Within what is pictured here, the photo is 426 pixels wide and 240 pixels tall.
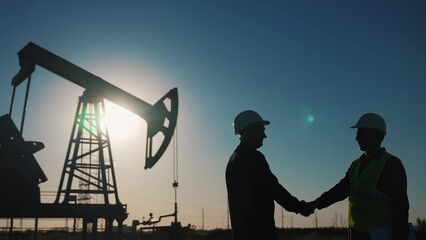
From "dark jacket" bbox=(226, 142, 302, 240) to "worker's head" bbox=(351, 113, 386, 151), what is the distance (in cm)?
89

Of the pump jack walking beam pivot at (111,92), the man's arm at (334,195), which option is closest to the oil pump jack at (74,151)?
the pump jack walking beam pivot at (111,92)

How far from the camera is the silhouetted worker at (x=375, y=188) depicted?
3508 mm

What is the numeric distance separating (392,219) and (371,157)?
25.9 inches

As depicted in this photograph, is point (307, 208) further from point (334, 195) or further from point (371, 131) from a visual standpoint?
point (371, 131)

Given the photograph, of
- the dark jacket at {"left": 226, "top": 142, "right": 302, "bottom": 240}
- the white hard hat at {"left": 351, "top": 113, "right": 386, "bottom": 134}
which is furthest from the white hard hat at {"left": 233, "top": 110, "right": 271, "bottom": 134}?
the white hard hat at {"left": 351, "top": 113, "right": 386, "bottom": 134}

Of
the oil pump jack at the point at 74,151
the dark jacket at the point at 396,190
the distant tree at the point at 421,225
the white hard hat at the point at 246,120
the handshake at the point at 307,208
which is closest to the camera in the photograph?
the dark jacket at the point at 396,190

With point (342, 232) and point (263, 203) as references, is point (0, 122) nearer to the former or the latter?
point (263, 203)

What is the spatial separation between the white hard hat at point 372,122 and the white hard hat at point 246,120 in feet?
2.88

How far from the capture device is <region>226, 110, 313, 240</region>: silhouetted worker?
357 cm

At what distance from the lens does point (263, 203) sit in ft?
11.9

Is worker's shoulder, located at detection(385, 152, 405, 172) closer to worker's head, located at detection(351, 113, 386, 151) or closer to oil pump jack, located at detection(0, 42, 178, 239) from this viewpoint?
worker's head, located at detection(351, 113, 386, 151)

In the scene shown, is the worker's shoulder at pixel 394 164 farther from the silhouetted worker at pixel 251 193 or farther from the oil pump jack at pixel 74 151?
the oil pump jack at pixel 74 151

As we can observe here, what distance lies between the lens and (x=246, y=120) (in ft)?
13.1

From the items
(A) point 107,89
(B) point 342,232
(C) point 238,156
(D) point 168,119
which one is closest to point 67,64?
(A) point 107,89
